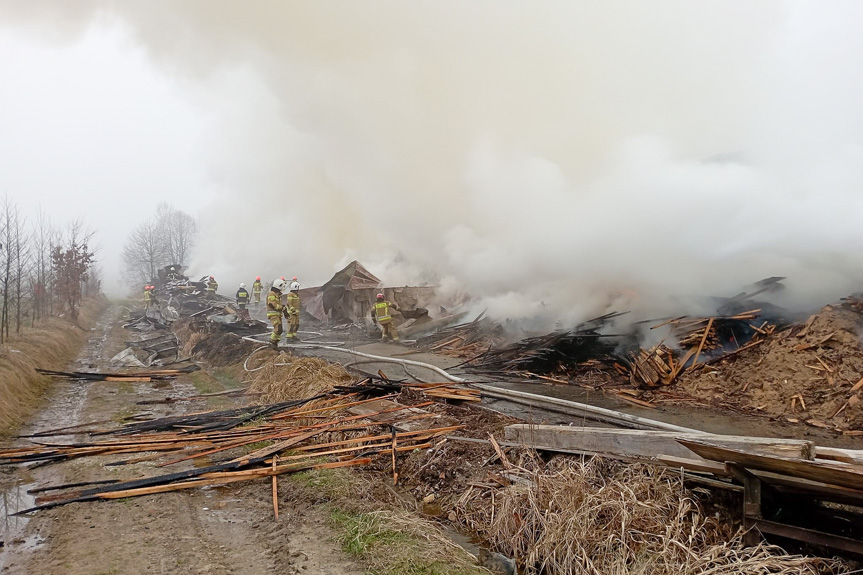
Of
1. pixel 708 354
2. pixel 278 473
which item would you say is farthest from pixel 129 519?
pixel 708 354

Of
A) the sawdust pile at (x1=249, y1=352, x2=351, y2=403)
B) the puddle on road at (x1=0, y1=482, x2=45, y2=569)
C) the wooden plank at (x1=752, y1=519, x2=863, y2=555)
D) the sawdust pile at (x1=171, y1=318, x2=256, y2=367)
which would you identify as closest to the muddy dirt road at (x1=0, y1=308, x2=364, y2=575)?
the puddle on road at (x1=0, y1=482, x2=45, y2=569)

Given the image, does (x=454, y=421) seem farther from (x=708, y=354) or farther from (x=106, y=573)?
(x=708, y=354)

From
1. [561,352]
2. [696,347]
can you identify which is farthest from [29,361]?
[696,347]

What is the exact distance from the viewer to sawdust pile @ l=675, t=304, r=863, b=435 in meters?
6.73

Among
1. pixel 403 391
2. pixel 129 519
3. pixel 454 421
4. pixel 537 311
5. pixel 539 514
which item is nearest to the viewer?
pixel 539 514

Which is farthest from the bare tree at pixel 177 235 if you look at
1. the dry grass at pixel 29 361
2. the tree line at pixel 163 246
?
the dry grass at pixel 29 361

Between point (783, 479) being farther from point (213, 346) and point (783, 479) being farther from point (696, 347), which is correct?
point (213, 346)

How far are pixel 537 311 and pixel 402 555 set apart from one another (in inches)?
395

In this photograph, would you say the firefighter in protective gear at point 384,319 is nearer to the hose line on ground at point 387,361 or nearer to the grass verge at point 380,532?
the hose line on ground at point 387,361

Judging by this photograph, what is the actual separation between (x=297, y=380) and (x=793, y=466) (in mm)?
7596

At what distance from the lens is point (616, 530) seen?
369 centimetres

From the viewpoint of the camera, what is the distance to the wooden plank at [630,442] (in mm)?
3699

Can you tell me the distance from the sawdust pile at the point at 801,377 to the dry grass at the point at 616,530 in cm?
402

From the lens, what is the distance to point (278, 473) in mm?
5363
